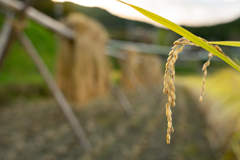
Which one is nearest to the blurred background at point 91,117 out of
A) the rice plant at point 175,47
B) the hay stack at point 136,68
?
the rice plant at point 175,47

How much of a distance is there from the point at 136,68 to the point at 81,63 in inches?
224

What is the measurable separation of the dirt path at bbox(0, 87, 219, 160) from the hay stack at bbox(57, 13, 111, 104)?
0.61 metres

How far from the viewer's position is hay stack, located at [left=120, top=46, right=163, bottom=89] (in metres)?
7.36

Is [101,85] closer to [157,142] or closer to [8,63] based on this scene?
[157,142]

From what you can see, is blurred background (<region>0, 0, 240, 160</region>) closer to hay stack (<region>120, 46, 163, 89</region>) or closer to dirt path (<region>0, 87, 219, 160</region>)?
dirt path (<region>0, 87, 219, 160</region>)

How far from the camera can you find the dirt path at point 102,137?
2.68 meters

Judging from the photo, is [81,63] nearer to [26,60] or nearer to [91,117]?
[91,117]

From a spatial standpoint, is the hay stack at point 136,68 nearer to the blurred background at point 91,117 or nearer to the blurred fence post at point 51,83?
the blurred background at point 91,117

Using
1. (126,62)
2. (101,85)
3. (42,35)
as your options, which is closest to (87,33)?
(101,85)

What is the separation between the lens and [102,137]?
3.38 meters

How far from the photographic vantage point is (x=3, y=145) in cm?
281

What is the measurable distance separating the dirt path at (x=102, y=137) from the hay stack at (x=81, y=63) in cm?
61

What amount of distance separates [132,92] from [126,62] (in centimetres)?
201

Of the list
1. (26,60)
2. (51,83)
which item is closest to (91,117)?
(51,83)
